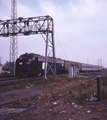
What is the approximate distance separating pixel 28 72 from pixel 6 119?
1757 centimetres

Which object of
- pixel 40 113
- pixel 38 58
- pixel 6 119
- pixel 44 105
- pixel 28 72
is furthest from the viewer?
pixel 38 58

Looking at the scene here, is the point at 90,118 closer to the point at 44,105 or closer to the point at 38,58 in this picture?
the point at 44,105

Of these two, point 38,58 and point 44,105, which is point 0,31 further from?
point 44,105

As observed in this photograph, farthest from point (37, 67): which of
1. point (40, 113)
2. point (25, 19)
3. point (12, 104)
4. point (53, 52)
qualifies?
point (40, 113)

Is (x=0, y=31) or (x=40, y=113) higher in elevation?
(x=0, y=31)

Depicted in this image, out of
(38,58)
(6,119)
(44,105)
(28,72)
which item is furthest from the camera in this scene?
(38,58)

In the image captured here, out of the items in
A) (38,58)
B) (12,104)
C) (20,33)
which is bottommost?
(12,104)

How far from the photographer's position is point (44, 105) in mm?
7402

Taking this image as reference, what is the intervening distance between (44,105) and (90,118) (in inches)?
103

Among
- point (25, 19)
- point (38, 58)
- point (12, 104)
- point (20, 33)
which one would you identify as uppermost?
point (25, 19)

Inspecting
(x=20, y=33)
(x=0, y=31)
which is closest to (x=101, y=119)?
(x=20, y=33)

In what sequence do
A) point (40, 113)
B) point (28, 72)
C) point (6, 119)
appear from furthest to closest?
point (28, 72), point (40, 113), point (6, 119)

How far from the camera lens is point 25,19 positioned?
75.5ft

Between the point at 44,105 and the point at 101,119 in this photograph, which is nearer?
the point at 101,119
